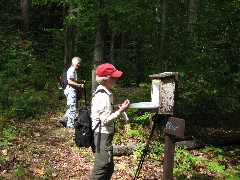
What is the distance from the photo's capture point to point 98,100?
4.48m

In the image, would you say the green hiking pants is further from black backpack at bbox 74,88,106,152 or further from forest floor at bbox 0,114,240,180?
forest floor at bbox 0,114,240,180

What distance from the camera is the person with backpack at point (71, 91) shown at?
353 inches

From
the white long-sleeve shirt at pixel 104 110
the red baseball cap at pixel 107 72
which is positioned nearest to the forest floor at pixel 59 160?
the white long-sleeve shirt at pixel 104 110

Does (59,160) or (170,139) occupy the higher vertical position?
(170,139)

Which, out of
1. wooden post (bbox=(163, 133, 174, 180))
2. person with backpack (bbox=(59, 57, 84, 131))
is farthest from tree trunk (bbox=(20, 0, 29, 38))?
wooden post (bbox=(163, 133, 174, 180))

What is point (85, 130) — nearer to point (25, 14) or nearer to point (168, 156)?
point (168, 156)

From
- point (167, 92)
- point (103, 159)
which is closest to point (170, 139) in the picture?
point (167, 92)

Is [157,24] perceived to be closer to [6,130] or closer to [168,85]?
[6,130]

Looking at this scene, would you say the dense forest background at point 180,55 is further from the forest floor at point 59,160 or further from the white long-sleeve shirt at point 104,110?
the white long-sleeve shirt at point 104,110

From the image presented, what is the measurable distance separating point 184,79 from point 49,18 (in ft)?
53.1

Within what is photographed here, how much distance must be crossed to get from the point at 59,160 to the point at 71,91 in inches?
102

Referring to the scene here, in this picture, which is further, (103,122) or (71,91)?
(71,91)

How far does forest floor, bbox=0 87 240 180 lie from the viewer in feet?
21.1

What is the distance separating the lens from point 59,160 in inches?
284
